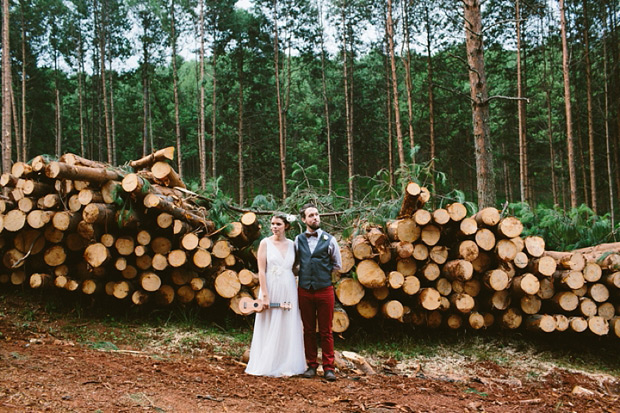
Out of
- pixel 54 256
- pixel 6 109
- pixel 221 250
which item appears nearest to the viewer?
pixel 54 256

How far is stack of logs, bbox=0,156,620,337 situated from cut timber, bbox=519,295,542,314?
0.04 feet

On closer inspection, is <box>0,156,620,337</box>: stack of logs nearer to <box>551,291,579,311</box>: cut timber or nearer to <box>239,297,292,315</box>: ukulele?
<box>551,291,579,311</box>: cut timber

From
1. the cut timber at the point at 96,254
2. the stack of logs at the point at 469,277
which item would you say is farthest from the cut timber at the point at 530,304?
the cut timber at the point at 96,254

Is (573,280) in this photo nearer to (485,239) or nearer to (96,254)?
(485,239)

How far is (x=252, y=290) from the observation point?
19.1 feet

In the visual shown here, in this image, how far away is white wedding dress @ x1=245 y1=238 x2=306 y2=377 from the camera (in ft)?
13.7

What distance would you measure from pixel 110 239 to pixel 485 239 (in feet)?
14.8

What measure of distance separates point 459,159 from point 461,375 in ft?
66.8

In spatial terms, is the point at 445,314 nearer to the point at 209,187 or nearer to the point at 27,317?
the point at 209,187

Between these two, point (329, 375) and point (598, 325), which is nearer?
point (329, 375)

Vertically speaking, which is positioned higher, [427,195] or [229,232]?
[427,195]

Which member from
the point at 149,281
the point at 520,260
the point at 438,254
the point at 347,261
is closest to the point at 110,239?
the point at 149,281

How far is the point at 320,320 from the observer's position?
168 inches

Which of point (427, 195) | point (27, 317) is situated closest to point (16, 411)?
point (27, 317)
